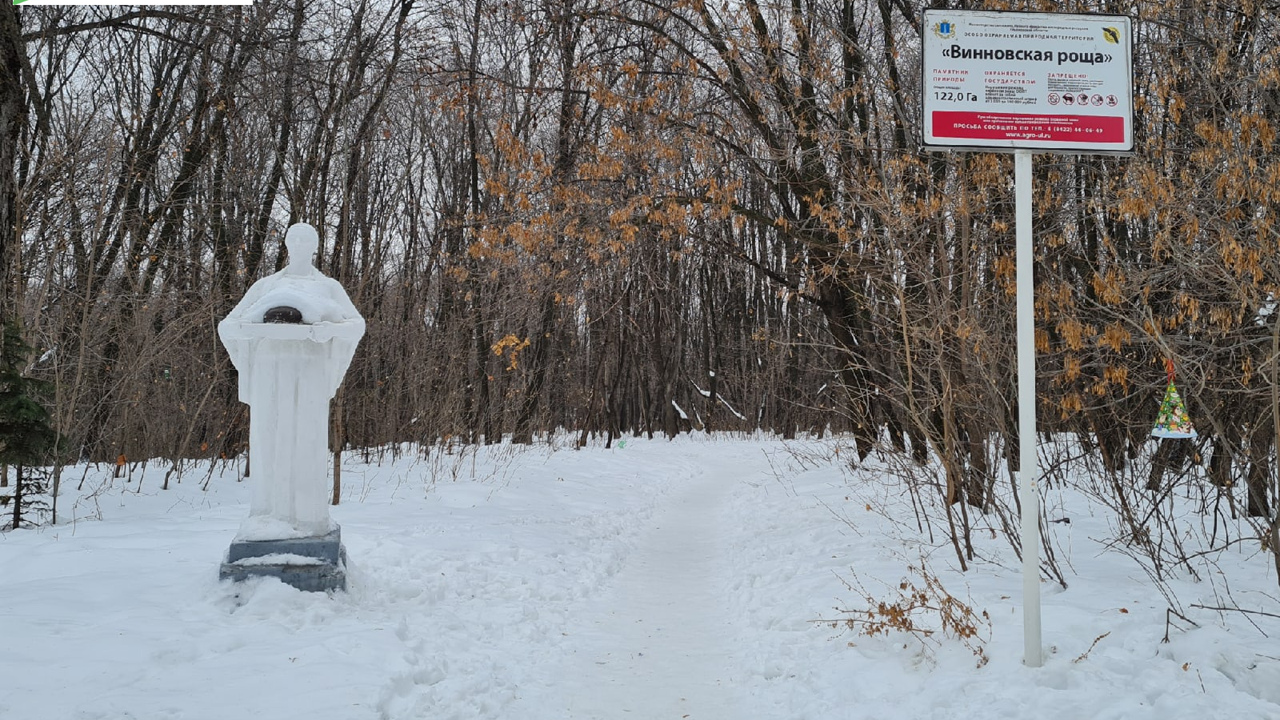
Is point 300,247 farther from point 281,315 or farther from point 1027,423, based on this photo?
point 1027,423

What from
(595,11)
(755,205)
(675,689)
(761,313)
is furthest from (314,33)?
(761,313)

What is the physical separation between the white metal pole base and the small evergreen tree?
8034 millimetres

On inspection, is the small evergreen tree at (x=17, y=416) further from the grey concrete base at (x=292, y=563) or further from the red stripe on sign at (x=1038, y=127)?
the red stripe on sign at (x=1038, y=127)

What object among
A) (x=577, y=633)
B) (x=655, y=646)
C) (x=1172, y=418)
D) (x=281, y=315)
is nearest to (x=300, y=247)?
(x=281, y=315)

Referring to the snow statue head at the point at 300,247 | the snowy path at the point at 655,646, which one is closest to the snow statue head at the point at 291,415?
the snow statue head at the point at 300,247

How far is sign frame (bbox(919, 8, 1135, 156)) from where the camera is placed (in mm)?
4086

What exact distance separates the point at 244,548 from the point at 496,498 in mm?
5330

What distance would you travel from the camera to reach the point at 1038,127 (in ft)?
13.4

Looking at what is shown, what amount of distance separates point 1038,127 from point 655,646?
388 centimetres

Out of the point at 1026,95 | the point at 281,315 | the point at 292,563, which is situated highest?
the point at 1026,95

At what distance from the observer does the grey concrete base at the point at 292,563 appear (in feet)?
17.6

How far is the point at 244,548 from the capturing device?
540 centimetres

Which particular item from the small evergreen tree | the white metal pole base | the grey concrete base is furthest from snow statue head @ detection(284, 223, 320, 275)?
the white metal pole base

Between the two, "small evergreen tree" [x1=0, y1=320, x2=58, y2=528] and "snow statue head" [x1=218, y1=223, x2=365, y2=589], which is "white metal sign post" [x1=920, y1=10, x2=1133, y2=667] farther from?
"small evergreen tree" [x1=0, y1=320, x2=58, y2=528]
